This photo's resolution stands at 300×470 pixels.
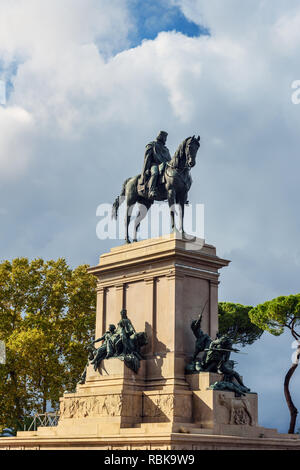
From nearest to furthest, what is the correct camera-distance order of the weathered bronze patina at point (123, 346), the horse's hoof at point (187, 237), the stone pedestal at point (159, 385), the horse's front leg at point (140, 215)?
1. the stone pedestal at point (159, 385)
2. the weathered bronze patina at point (123, 346)
3. the horse's hoof at point (187, 237)
4. the horse's front leg at point (140, 215)

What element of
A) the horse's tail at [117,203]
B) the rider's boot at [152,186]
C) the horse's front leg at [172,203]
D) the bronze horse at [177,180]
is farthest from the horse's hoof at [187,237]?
the horse's tail at [117,203]

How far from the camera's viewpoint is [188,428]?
870 inches

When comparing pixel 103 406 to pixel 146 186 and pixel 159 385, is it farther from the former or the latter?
pixel 146 186

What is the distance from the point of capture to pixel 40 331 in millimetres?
40406

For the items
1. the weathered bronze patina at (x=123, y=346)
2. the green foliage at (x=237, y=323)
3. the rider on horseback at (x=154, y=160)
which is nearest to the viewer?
the weathered bronze patina at (x=123, y=346)

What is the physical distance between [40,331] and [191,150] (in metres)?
17.7

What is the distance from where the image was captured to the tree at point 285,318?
44.8 metres

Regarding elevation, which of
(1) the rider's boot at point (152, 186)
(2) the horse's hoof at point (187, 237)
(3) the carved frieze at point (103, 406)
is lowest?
(3) the carved frieze at point (103, 406)

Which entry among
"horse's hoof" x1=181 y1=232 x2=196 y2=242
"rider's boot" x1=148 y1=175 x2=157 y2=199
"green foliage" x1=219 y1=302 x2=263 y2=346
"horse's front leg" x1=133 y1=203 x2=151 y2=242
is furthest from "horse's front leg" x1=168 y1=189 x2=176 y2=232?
"green foliage" x1=219 y1=302 x2=263 y2=346

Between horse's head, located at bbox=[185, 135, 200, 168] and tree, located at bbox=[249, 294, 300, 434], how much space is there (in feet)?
67.2

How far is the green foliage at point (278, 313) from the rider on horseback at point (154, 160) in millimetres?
18992

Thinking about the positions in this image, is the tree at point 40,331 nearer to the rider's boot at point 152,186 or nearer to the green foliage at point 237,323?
the green foliage at point 237,323
